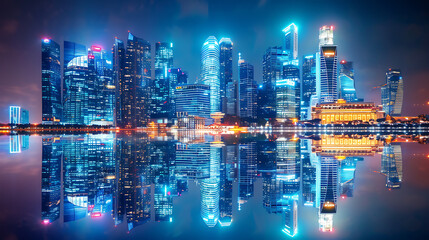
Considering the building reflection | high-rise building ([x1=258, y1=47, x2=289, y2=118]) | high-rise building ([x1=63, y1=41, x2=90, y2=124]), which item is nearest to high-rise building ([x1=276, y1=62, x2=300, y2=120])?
high-rise building ([x1=258, y1=47, x2=289, y2=118])

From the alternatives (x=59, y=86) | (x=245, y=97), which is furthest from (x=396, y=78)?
Answer: (x=59, y=86)

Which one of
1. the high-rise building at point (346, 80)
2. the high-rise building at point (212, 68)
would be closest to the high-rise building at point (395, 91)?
the high-rise building at point (346, 80)

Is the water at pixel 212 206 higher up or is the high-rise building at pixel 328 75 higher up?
the high-rise building at pixel 328 75

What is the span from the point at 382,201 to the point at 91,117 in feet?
489

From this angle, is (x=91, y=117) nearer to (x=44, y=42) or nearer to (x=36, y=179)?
(x=44, y=42)

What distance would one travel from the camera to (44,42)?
396ft

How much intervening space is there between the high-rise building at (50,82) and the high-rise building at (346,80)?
16677 centimetres

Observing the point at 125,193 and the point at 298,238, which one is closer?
the point at 298,238

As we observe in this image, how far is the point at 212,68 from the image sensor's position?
17038 cm

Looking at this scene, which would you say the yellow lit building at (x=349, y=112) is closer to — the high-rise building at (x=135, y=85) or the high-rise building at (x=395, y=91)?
the high-rise building at (x=395, y=91)

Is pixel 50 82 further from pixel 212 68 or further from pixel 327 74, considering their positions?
pixel 327 74

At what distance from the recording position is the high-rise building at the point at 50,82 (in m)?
119

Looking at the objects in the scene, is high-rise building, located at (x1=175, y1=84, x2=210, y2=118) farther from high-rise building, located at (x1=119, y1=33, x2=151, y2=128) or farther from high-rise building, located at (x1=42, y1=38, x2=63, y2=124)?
high-rise building, located at (x1=42, y1=38, x2=63, y2=124)

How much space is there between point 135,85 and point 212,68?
175 feet
